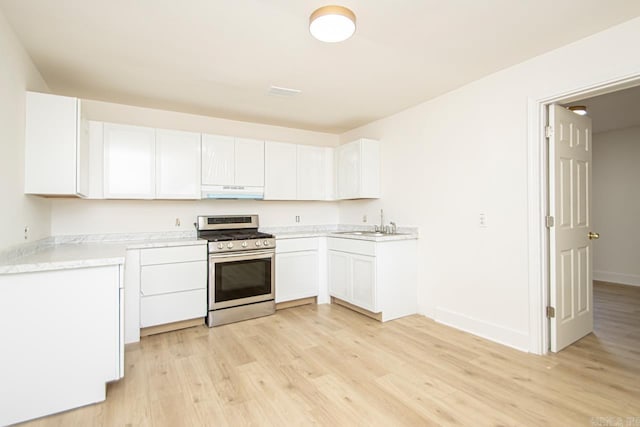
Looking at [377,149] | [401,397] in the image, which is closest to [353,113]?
[377,149]

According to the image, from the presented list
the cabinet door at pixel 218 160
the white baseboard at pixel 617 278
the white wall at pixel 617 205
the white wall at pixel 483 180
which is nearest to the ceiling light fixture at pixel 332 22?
the white wall at pixel 483 180

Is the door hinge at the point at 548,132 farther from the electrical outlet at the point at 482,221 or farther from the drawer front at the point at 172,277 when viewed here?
the drawer front at the point at 172,277

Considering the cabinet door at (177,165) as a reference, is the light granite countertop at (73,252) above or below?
below

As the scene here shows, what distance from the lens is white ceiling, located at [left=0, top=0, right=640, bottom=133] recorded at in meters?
1.89

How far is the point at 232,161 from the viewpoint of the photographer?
149 inches

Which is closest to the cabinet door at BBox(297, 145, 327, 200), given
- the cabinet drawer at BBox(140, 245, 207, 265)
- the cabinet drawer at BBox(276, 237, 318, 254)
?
the cabinet drawer at BBox(276, 237, 318, 254)

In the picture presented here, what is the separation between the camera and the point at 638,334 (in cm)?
295

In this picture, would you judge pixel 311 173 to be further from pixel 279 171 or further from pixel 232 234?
pixel 232 234

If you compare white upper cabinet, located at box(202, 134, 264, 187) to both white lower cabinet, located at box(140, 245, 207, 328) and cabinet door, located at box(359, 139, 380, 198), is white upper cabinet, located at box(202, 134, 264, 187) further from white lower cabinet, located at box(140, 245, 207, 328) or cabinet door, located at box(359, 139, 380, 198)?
cabinet door, located at box(359, 139, 380, 198)

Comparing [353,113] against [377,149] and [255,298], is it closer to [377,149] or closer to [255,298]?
[377,149]

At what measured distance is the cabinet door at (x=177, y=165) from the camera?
336 cm

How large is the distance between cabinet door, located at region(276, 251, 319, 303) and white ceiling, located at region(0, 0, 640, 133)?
1900mm

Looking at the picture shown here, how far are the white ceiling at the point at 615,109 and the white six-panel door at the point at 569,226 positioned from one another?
1.63 ft

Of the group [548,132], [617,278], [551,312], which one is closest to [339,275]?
[551,312]
